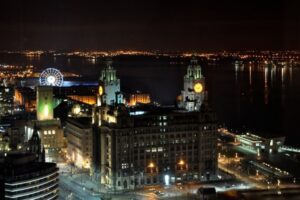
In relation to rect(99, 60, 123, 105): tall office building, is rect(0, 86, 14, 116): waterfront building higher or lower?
lower

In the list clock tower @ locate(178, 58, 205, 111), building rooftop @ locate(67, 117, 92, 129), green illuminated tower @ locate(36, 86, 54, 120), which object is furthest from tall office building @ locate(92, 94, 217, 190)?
green illuminated tower @ locate(36, 86, 54, 120)

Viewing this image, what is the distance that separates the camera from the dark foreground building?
1750cm

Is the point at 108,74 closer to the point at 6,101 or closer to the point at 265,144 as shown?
the point at 265,144

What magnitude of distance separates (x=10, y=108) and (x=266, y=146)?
2095 cm

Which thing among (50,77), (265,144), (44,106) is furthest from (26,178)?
(50,77)

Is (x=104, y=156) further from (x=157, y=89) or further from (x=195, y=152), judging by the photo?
(x=157, y=89)

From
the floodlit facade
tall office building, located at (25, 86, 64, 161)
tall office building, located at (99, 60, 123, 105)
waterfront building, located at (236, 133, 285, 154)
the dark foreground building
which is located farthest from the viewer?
waterfront building, located at (236, 133, 285, 154)

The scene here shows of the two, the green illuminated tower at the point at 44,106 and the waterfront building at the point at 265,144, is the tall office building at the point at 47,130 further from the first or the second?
the waterfront building at the point at 265,144

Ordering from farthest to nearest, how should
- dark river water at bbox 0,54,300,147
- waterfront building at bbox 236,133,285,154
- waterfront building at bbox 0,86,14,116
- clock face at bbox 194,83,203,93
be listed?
1. dark river water at bbox 0,54,300,147
2. waterfront building at bbox 0,86,14,116
3. waterfront building at bbox 236,133,285,154
4. clock face at bbox 194,83,203,93

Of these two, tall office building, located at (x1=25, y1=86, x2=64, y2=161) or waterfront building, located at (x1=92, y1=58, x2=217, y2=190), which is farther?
tall office building, located at (x1=25, y1=86, x2=64, y2=161)

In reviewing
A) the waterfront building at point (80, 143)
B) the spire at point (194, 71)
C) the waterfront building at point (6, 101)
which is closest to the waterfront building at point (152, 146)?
the waterfront building at point (80, 143)

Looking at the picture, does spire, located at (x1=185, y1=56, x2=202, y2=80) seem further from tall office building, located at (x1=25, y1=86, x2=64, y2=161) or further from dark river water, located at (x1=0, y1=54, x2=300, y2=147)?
tall office building, located at (x1=25, y1=86, x2=64, y2=161)

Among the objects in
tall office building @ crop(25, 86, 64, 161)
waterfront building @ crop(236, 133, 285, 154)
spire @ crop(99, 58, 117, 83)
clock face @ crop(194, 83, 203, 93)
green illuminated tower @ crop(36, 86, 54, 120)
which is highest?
spire @ crop(99, 58, 117, 83)

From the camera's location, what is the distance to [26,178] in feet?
58.4
